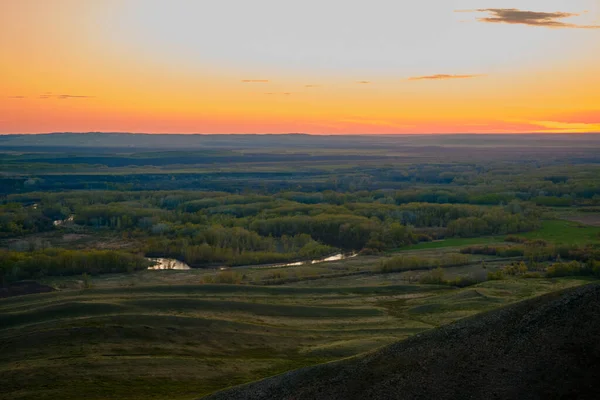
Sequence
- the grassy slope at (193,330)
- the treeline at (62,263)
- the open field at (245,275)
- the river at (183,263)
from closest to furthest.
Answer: the grassy slope at (193,330) < the open field at (245,275) < the treeline at (62,263) < the river at (183,263)

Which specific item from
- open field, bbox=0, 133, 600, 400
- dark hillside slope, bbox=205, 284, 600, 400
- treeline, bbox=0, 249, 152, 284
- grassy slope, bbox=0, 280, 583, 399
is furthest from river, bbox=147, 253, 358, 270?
dark hillside slope, bbox=205, 284, 600, 400

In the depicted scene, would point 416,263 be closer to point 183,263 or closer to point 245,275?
point 245,275

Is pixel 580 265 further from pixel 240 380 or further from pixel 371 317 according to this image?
pixel 240 380

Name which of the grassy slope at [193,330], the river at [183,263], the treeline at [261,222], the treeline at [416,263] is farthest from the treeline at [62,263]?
the treeline at [416,263]

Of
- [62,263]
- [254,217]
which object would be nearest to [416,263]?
[62,263]

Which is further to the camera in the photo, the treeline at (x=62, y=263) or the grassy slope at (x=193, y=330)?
the treeline at (x=62, y=263)

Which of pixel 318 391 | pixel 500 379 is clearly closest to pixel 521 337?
pixel 500 379

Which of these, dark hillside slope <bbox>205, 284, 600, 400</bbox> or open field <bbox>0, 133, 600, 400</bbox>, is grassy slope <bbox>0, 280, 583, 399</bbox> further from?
dark hillside slope <bbox>205, 284, 600, 400</bbox>

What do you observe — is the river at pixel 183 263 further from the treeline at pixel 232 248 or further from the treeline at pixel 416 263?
the treeline at pixel 416 263
